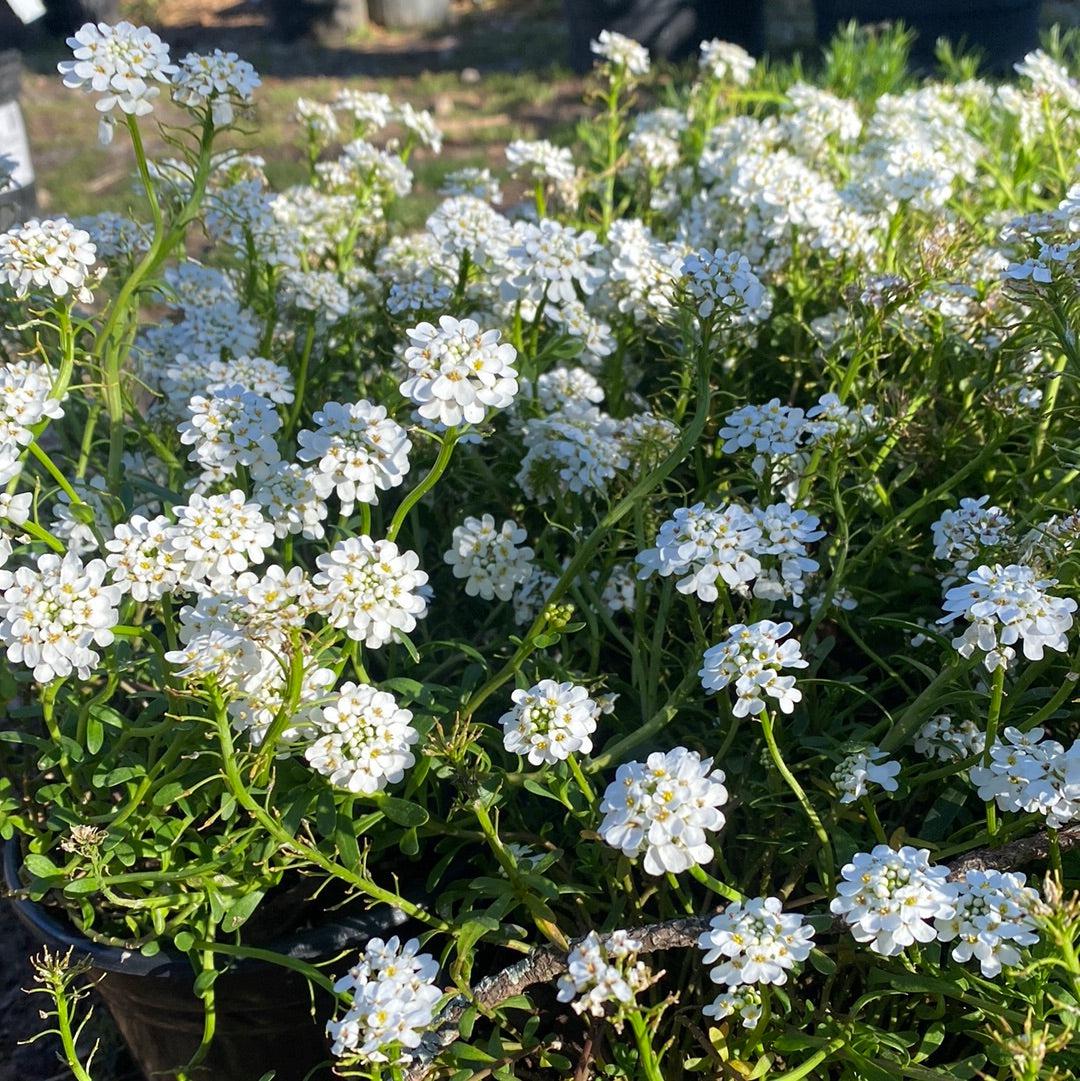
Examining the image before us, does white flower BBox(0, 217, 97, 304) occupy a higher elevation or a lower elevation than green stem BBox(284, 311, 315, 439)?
higher

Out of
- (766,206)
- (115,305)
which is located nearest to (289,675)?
(115,305)

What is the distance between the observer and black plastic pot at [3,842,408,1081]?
1882mm

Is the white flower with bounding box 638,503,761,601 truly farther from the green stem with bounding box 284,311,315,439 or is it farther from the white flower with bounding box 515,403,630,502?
the green stem with bounding box 284,311,315,439

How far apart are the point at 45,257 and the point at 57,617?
2.01 feet

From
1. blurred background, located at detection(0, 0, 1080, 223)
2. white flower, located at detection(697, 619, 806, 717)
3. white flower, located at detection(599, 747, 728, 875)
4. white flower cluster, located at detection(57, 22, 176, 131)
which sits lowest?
blurred background, located at detection(0, 0, 1080, 223)

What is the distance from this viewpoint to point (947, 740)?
186 centimetres

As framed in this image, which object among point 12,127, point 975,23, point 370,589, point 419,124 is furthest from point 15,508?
point 975,23

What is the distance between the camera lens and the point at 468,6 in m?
10.6

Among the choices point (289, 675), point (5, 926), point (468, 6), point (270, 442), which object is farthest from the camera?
point (468, 6)

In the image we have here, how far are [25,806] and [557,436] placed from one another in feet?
3.70

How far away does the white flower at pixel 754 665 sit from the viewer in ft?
5.09

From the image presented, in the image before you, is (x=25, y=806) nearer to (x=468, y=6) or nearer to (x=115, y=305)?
(x=115, y=305)

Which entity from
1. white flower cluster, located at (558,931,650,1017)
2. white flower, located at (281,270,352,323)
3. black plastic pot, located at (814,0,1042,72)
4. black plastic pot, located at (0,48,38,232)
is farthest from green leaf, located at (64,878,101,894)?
black plastic pot, located at (814,0,1042,72)

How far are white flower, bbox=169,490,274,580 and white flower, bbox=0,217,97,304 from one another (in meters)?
0.46
